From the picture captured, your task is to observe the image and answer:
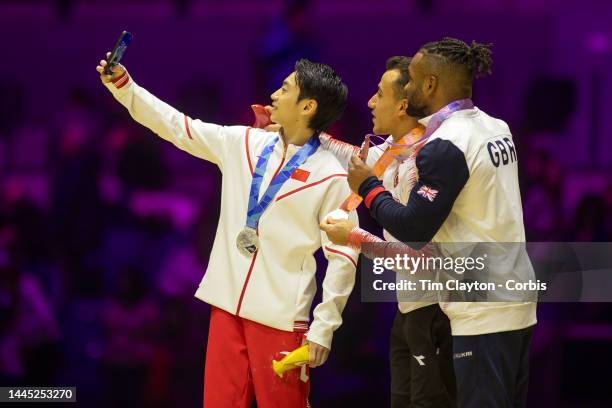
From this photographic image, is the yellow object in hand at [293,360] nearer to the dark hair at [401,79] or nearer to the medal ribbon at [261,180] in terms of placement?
the medal ribbon at [261,180]

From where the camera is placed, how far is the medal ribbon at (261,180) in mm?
3877

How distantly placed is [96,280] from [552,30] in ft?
9.99

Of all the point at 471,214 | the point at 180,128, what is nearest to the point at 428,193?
the point at 471,214

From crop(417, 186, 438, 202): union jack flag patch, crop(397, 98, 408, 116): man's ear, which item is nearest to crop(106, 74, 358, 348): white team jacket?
crop(397, 98, 408, 116): man's ear

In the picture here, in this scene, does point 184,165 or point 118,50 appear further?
point 184,165

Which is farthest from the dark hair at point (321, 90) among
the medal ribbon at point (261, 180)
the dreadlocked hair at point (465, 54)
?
the dreadlocked hair at point (465, 54)

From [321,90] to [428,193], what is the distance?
1.00 m

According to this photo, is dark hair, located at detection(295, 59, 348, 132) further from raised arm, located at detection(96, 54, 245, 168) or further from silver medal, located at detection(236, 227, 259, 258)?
silver medal, located at detection(236, 227, 259, 258)

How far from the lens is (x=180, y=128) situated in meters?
4.05

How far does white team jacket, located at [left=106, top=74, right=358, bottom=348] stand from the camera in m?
3.85

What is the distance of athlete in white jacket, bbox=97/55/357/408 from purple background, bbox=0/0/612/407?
1.93 m

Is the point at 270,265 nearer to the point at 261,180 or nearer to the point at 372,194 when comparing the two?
the point at 261,180

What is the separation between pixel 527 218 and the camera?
19.3 feet

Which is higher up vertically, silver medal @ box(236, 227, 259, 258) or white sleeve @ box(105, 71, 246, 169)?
white sleeve @ box(105, 71, 246, 169)
